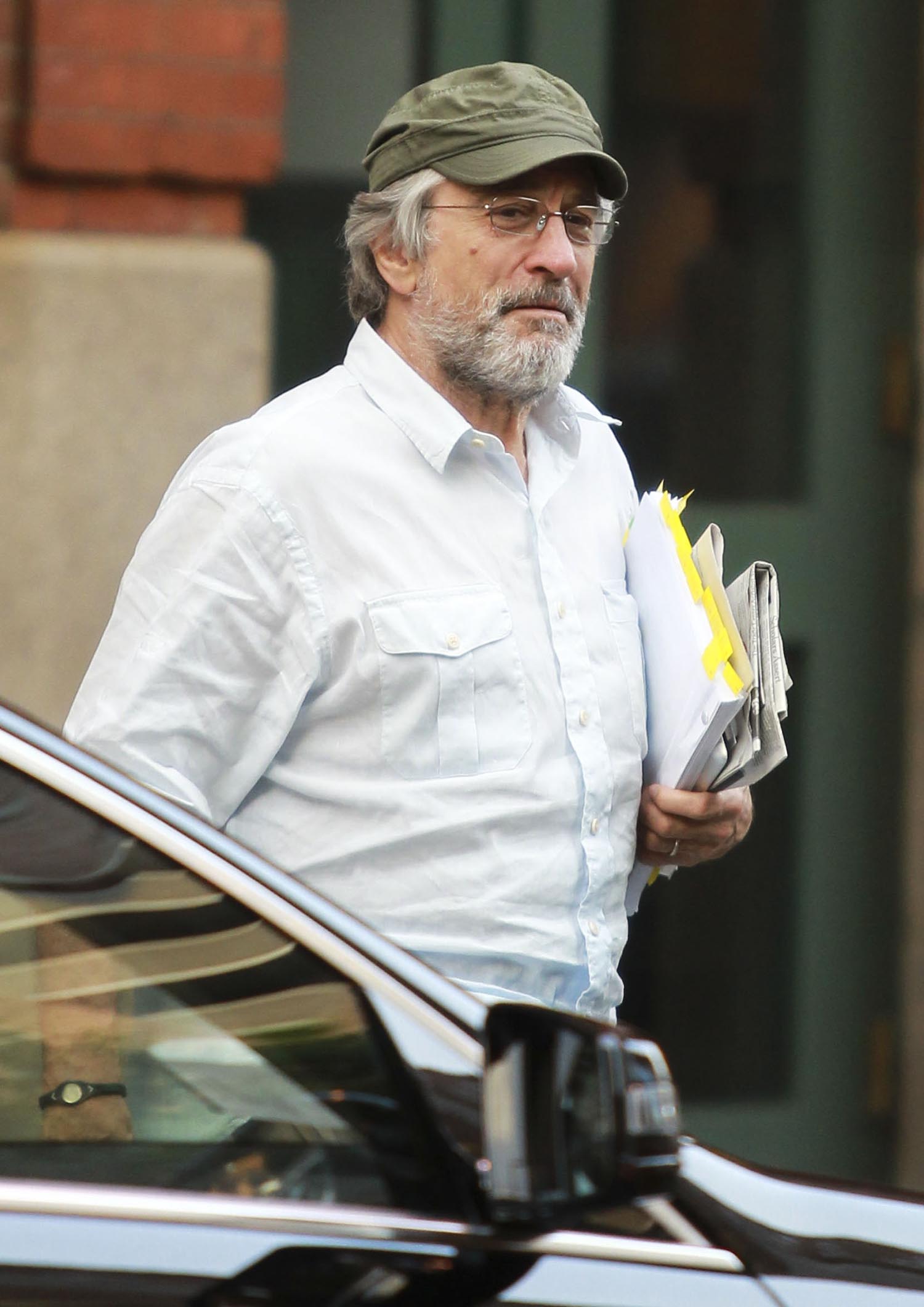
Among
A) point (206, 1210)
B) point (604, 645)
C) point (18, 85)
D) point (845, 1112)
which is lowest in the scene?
point (845, 1112)

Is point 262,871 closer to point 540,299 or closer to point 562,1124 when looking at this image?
point 562,1124

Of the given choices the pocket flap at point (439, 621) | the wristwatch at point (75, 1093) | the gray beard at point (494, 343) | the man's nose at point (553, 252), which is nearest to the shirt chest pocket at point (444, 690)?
the pocket flap at point (439, 621)

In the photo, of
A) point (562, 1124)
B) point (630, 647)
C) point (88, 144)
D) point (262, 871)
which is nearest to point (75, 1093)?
point (262, 871)

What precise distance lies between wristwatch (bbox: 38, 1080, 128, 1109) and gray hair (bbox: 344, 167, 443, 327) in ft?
4.51

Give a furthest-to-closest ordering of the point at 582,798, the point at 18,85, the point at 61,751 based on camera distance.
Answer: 1. the point at 18,85
2. the point at 582,798
3. the point at 61,751

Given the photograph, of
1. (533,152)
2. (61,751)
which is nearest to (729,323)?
(533,152)

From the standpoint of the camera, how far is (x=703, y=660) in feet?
7.63

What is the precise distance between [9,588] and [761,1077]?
7.56 ft

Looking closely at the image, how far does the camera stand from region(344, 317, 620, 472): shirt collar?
7.93 ft

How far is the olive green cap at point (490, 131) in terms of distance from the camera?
8.07ft

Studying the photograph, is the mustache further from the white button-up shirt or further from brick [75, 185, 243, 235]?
brick [75, 185, 243, 235]

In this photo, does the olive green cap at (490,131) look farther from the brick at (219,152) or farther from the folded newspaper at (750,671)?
the brick at (219,152)

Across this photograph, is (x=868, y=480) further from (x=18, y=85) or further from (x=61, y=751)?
(x=61, y=751)

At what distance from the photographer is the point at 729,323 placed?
479 cm
